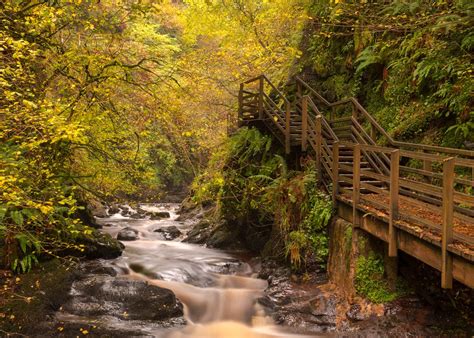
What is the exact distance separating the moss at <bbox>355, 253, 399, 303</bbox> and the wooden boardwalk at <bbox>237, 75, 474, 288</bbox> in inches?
26.4

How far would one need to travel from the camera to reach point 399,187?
819 cm

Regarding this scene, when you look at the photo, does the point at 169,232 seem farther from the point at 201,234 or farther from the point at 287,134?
the point at 287,134

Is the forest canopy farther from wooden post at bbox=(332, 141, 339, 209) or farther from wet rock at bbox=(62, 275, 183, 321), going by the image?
wooden post at bbox=(332, 141, 339, 209)

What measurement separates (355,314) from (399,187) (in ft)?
8.63

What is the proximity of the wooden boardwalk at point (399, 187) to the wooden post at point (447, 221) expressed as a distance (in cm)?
1

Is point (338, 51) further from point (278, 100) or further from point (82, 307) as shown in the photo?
point (82, 307)

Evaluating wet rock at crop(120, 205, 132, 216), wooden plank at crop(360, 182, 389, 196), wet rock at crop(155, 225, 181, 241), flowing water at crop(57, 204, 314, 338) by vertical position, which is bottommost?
flowing water at crop(57, 204, 314, 338)

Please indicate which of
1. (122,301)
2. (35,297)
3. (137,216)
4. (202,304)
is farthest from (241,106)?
(137,216)

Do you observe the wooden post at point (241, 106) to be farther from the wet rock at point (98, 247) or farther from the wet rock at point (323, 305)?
the wet rock at point (323, 305)

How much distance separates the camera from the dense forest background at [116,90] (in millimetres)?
6660

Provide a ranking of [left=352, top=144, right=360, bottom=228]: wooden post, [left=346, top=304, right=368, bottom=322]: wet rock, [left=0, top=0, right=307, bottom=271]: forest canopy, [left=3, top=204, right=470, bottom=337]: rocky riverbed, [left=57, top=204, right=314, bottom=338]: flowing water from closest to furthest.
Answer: [left=0, top=0, right=307, bottom=271]: forest canopy < [left=3, top=204, right=470, bottom=337]: rocky riverbed < [left=346, top=304, right=368, bottom=322]: wet rock < [left=352, top=144, right=360, bottom=228]: wooden post < [left=57, top=204, right=314, bottom=338]: flowing water

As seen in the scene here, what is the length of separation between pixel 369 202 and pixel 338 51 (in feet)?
24.6

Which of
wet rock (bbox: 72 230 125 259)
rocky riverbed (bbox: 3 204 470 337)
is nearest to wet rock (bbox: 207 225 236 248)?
rocky riverbed (bbox: 3 204 470 337)

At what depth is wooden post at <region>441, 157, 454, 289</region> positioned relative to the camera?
5.32 m
